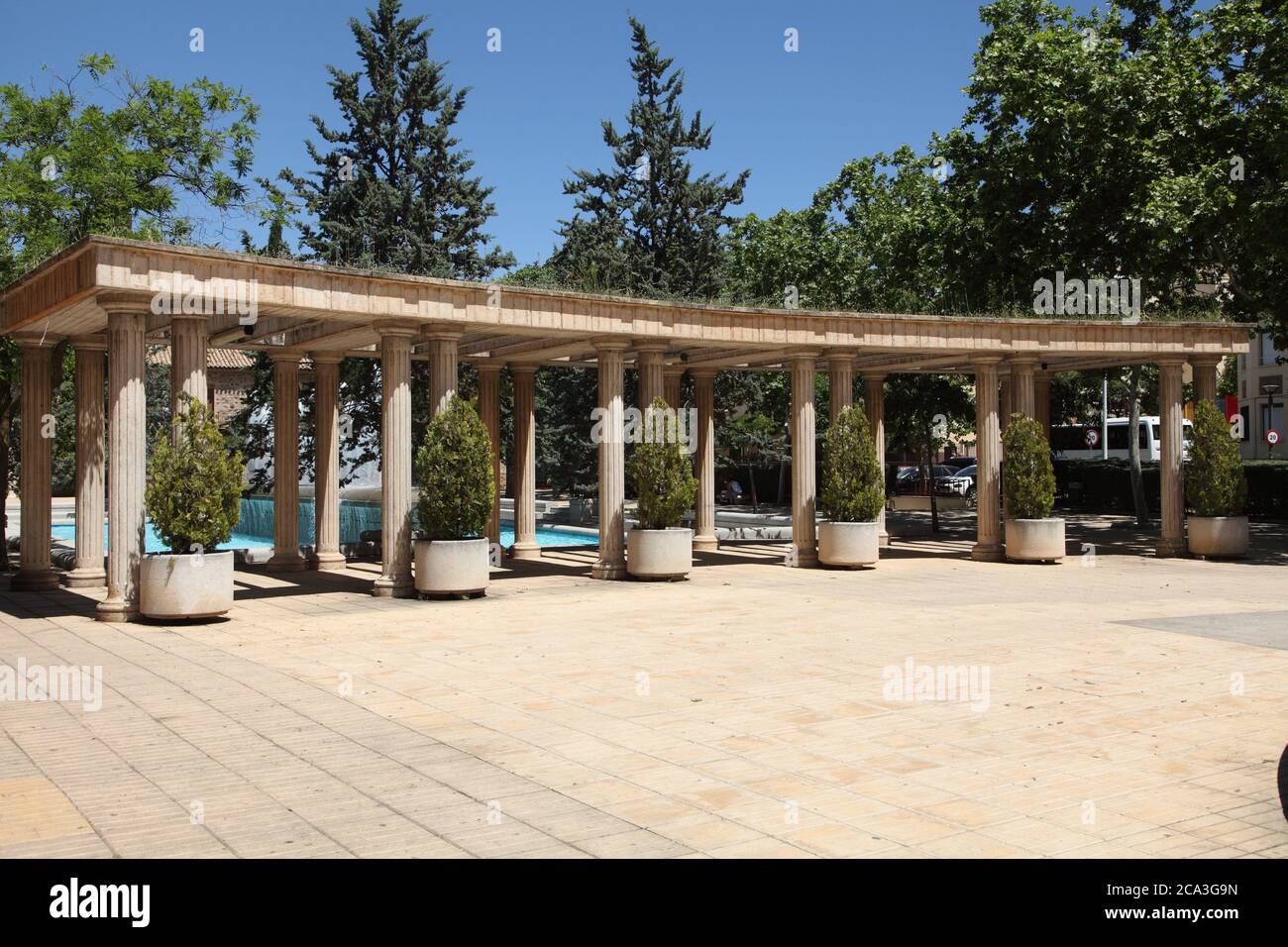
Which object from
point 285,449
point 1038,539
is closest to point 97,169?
point 285,449

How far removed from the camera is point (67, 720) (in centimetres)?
941

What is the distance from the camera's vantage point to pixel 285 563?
2255 centimetres

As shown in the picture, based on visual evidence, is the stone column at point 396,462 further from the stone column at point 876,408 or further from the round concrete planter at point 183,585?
the stone column at point 876,408

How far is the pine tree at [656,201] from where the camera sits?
41.3 meters

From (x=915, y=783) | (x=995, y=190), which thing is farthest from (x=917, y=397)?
(x=915, y=783)

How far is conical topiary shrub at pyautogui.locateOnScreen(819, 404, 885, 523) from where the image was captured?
71.2ft

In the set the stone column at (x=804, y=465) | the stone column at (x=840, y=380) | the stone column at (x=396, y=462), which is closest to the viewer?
the stone column at (x=396, y=462)

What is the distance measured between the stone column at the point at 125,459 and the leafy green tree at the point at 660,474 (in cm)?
795

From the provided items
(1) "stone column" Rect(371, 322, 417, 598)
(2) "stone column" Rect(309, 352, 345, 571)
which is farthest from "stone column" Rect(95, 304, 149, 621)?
(2) "stone column" Rect(309, 352, 345, 571)

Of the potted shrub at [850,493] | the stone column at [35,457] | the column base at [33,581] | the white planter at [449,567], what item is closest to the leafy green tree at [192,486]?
the white planter at [449,567]

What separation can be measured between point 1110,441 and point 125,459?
163 ft

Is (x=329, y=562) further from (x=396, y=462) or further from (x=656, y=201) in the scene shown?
(x=656, y=201)

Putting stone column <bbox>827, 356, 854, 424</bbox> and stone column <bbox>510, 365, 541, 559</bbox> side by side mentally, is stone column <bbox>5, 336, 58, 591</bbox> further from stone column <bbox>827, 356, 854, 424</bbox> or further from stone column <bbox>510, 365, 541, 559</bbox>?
stone column <bbox>827, 356, 854, 424</bbox>
